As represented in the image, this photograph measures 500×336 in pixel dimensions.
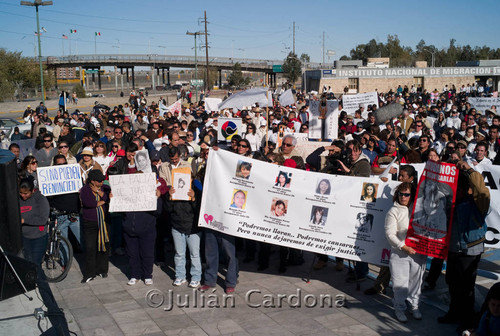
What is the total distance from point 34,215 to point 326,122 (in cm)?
777

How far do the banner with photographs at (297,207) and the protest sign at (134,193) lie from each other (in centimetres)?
79

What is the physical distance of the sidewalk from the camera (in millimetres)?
6070

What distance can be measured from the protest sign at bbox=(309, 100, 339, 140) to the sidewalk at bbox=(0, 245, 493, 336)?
18.2 feet

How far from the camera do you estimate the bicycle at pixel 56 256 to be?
7805mm

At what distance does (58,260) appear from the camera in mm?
7859

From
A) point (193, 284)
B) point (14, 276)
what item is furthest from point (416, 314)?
point (14, 276)

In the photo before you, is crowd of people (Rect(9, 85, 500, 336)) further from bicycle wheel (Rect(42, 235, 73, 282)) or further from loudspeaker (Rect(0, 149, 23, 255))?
loudspeaker (Rect(0, 149, 23, 255))

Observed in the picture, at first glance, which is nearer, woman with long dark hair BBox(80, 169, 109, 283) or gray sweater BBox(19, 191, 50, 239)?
gray sweater BBox(19, 191, 50, 239)

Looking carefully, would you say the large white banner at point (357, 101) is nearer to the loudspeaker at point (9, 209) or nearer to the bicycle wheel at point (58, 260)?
the bicycle wheel at point (58, 260)

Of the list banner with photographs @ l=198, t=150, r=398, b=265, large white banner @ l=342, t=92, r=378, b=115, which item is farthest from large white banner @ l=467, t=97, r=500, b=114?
banner with photographs @ l=198, t=150, r=398, b=265

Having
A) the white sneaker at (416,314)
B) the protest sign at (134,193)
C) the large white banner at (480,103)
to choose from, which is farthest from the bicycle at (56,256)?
the large white banner at (480,103)

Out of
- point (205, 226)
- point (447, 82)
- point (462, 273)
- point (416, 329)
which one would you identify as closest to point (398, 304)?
point (416, 329)

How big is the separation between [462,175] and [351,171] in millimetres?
1862

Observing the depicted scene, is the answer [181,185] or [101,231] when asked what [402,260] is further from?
[101,231]
